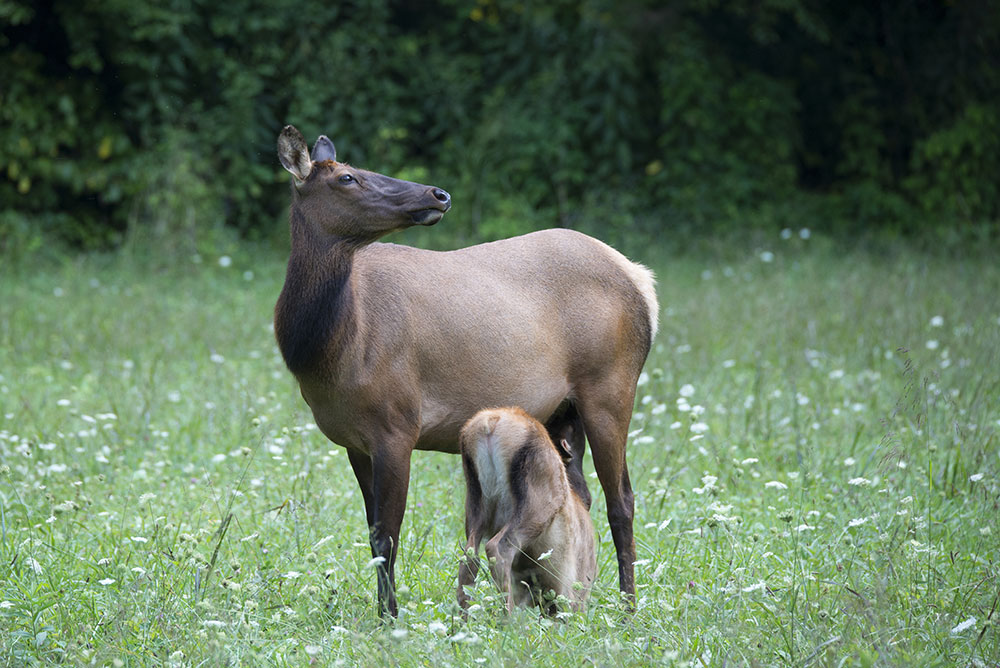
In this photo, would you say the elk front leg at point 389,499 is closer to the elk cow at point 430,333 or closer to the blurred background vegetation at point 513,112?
the elk cow at point 430,333

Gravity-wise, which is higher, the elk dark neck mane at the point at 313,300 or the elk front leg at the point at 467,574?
the elk dark neck mane at the point at 313,300

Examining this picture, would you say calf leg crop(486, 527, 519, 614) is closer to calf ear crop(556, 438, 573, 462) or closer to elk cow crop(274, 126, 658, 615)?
elk cow crop(274, 126, 658, 615)

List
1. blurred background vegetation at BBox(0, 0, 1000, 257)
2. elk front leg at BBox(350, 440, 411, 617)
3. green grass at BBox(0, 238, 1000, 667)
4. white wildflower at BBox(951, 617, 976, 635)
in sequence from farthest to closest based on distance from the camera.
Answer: blurred background vegetation at BBox(0, 0, 1000, 257)
elk front leg at BBox(350, 440, 411, 617)
green grass at BBox(0, 238, 1000, 667)
white wildflower at BBox(951, 617, 976, 635)

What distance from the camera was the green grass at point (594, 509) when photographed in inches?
127

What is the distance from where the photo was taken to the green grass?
10.5ft

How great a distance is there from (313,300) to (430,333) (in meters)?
0.42

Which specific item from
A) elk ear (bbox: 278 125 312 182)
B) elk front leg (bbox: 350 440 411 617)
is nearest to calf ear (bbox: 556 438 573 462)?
elk front leg (bbox: 350 440 411 617)

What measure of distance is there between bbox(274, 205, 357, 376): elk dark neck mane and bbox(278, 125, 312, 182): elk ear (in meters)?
0.13

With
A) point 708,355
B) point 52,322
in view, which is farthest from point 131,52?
point 708,355

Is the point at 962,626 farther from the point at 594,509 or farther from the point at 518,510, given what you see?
the point at 594,509

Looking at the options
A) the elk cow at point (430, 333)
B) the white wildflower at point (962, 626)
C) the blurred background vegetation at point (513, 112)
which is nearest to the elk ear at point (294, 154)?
the elk cow at point (430, 333)

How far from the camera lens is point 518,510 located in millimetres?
3514

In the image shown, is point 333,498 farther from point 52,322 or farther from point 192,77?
Answer: point 192,77

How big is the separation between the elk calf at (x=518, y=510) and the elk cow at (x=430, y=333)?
0.32m
